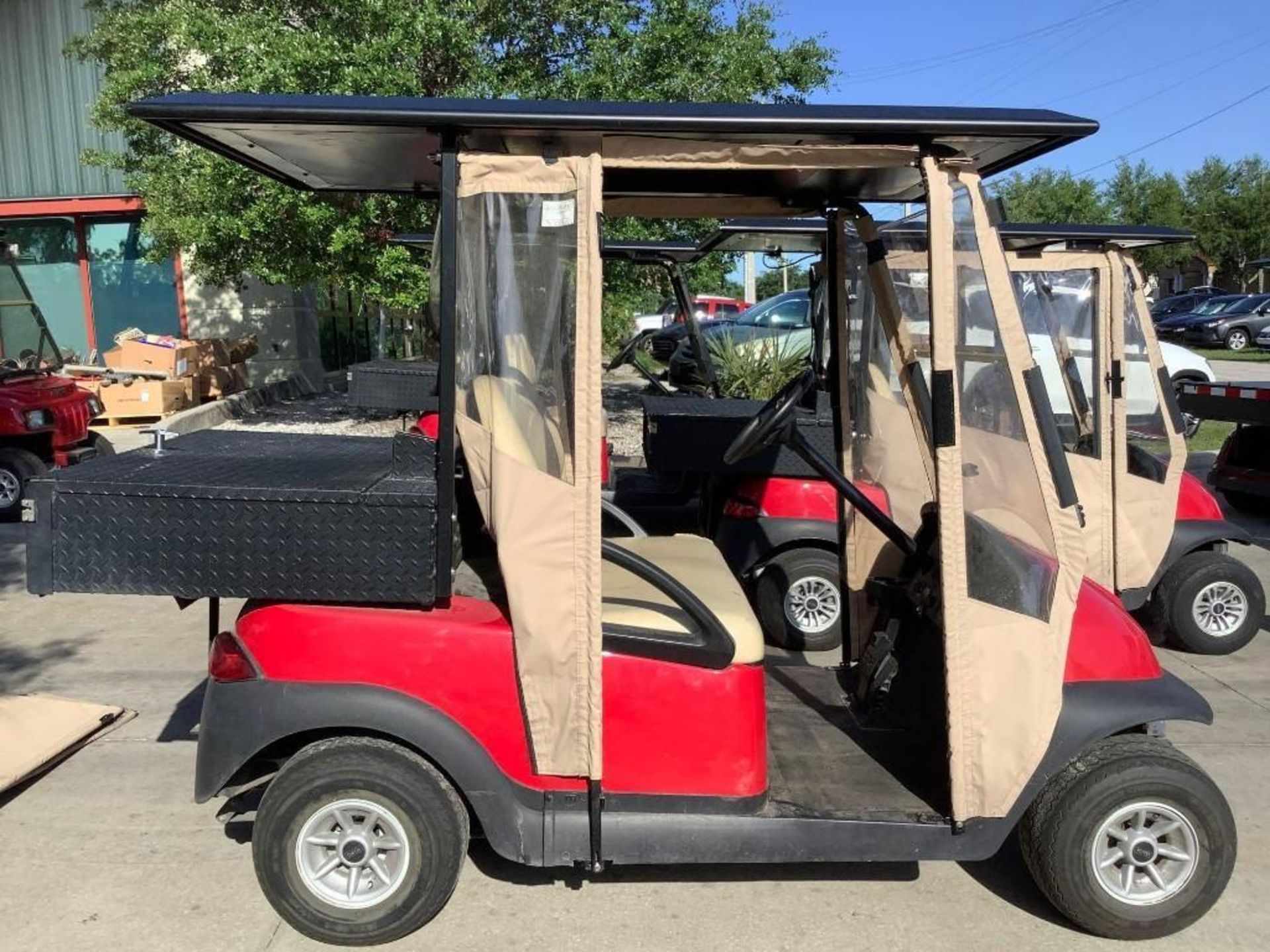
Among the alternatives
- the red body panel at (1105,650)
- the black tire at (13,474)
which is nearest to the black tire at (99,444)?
the black tire at (13,474)

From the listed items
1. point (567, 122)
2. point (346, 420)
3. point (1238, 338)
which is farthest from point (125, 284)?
point (1238, 338)

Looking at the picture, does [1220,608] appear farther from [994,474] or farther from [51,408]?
[51,408]

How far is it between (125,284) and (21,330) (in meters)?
5.57

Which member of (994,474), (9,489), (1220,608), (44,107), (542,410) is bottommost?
(1220,608)

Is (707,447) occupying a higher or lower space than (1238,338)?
higher

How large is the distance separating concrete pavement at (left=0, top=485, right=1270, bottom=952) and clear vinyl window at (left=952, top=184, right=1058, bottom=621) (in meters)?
1.00

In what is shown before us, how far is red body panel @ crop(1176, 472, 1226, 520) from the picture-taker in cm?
562

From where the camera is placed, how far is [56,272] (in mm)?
16547

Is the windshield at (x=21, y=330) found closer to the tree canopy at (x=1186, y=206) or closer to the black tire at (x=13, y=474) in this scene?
the black tire at (x=13, y=474)

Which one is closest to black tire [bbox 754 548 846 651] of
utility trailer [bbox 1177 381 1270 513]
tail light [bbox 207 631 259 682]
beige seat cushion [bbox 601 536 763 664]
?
beige seat cushion [bbox 601 536 763 664]

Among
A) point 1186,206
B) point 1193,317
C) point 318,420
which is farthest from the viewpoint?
point 1186,206

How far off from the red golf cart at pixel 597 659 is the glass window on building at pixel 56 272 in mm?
15241

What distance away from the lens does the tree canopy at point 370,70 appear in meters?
9.50

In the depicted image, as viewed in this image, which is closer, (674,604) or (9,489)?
(674,604)
